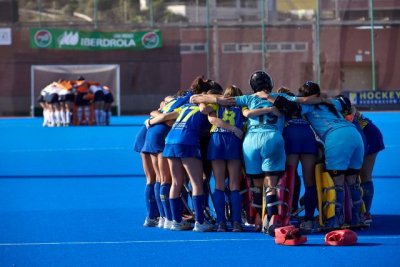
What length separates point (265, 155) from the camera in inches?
415

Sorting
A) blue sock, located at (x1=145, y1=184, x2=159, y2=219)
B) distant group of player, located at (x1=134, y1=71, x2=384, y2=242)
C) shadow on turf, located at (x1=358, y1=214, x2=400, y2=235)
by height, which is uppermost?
distant group of player, located at (x1=134, y1=71, x2=384, y2=242)

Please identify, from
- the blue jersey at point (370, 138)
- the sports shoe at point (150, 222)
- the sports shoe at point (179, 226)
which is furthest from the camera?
the blue jersey at point (370, 138)

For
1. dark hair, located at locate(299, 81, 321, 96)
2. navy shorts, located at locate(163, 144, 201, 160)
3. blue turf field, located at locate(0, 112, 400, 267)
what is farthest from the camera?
dark hair, located at locate(299, 81, 321, 96)

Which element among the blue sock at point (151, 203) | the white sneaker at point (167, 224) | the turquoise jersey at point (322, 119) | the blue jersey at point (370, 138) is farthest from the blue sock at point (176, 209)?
the blue jersey at point (370, 138)

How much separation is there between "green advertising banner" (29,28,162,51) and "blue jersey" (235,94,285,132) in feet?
117

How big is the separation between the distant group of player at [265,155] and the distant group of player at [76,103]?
24.3 metres

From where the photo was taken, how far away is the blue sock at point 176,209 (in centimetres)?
1111

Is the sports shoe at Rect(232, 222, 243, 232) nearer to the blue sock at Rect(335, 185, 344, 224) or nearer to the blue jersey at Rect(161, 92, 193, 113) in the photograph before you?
the blue sock at Rect(335, 185, 344, 224)

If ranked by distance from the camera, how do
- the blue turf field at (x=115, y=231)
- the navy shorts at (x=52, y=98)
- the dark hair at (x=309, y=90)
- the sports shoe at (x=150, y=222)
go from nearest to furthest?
the blue turf field at (x=115, y=231) < the dark hair at (x=309, y=90) < the sports shoe at (x=150, y=222) < the navy shorts at (x=52, y=98)

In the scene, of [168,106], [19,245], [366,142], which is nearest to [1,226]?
[19,245]

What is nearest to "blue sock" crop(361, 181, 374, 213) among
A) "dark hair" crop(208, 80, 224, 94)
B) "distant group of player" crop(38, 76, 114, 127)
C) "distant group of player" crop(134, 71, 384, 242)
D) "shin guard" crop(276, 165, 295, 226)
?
"distant group of player" crop(134, 71, 384, 242)

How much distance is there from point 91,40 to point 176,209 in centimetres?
3558

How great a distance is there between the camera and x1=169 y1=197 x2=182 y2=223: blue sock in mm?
11109

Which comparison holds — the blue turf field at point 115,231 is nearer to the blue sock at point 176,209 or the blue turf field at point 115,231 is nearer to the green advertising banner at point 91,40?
the blue sock at point 176,209
